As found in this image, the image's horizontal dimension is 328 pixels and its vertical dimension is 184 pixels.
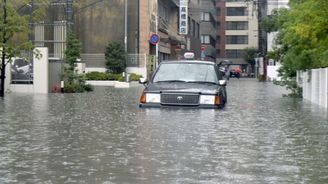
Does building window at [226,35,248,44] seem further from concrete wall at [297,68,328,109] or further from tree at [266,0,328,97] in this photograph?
concrete wall at [297,68,328,109]

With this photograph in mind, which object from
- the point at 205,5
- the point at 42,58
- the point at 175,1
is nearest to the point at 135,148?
the point at 42,58

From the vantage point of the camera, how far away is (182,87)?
66.4 ft

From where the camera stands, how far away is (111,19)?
62062mm

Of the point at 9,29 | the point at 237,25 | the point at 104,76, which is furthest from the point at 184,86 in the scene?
the point at 237,25

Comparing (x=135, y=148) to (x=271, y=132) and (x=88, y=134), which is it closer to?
(x=88, y=134)

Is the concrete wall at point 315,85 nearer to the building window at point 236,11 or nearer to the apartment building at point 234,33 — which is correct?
the building window at point 236,11

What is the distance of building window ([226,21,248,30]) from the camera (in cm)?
15025

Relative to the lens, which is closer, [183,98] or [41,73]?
[183,98]

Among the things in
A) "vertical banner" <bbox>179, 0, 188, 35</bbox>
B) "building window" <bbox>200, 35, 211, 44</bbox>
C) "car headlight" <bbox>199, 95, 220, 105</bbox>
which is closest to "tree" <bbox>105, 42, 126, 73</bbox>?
"vertical banner" <bbox>179, 0, 188, 35</bbox>

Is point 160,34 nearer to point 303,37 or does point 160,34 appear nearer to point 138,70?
point 138,70

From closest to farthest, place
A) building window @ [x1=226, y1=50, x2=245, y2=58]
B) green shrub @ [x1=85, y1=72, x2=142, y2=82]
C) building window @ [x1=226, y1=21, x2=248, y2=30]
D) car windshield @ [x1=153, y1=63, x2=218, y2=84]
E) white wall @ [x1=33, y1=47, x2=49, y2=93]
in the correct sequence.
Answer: car windshield @ [x1=153, y1=63, x2=218, y2=84] < white wall @ [x1=33, y1=47, x2=49, y2=93] < green shrub @ [x1=85, y1=72, x2=142, y2=82] < building window @ [x1=226, y1=21, x2=248, y2=30] < building window @ [x1=226, y1=50, x2=245, y2=58]

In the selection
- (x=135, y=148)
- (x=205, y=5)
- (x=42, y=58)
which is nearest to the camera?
(x=135, y=148)

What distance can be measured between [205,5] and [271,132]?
110134 mm

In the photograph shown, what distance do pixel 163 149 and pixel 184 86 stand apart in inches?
348
